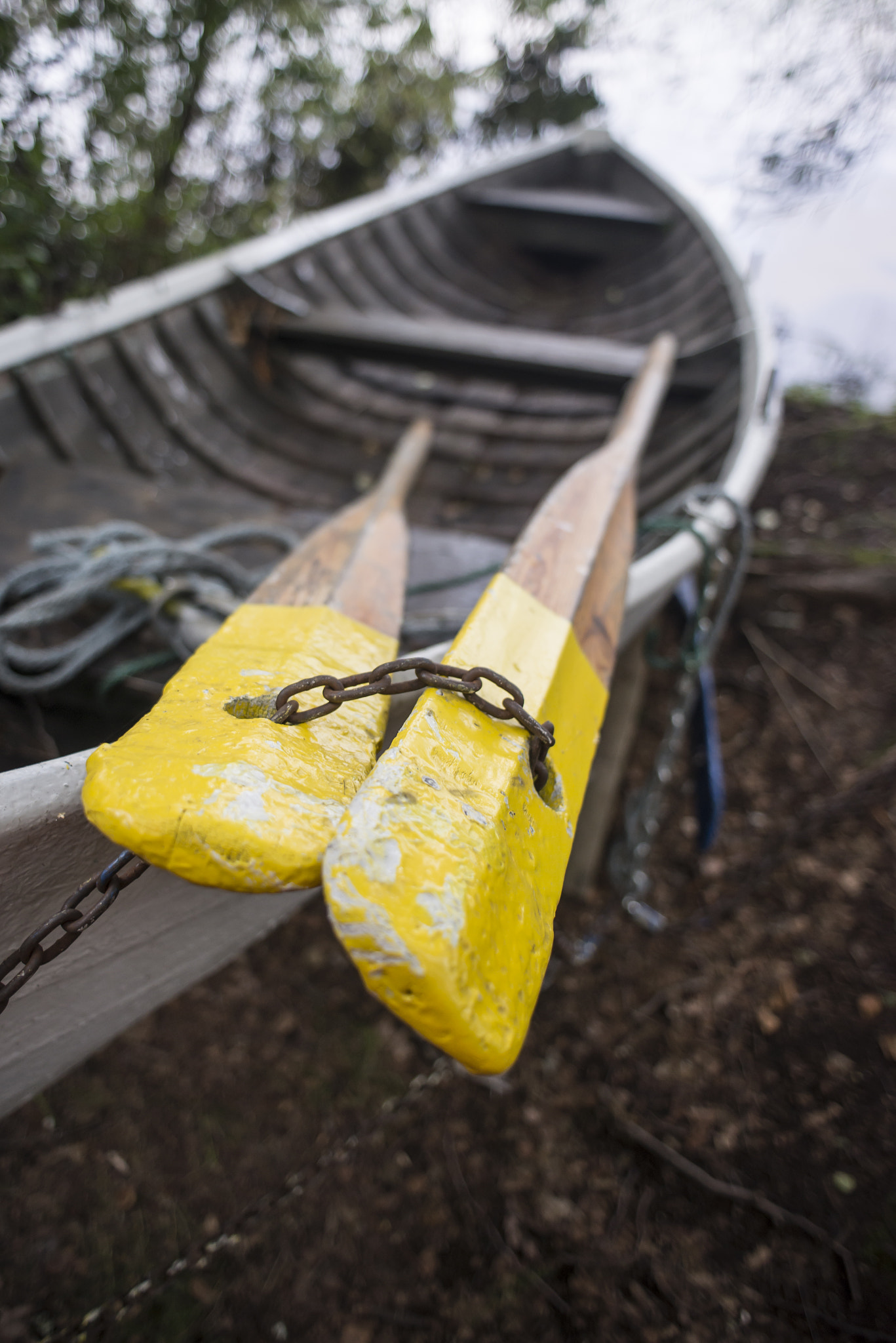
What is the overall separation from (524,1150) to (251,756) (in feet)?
4.56

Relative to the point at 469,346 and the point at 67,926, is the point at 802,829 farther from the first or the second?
the point at 67,926

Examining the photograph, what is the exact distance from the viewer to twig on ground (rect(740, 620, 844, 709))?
2.80 m

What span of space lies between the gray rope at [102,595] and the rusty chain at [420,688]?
0.63 m

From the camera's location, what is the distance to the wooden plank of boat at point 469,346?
2842mm

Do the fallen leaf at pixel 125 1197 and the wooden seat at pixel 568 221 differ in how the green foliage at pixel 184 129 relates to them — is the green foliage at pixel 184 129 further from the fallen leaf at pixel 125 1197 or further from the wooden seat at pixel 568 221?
the fallen leaf at pixel 125 1197

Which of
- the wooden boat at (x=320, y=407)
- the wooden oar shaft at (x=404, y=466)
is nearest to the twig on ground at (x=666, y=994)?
the wooden boat at (x=320, y=407)

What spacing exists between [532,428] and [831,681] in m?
1.49

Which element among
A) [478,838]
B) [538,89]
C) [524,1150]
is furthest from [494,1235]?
[538,89]

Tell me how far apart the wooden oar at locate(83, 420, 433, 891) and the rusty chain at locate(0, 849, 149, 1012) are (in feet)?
0.21

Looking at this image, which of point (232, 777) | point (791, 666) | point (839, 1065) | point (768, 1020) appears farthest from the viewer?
point (791, 666)

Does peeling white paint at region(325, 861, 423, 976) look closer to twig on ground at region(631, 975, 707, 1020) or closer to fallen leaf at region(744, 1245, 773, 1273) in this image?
fallen leaf at region(744, 1245, 773, 1273)

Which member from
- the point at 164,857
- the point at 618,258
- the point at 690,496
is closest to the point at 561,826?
the point at 164,857

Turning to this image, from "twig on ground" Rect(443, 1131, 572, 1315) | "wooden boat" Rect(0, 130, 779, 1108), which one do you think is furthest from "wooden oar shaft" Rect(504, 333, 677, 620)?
"twig on ground" Rect(443, 1131, 572, 1315)

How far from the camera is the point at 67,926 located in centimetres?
69
